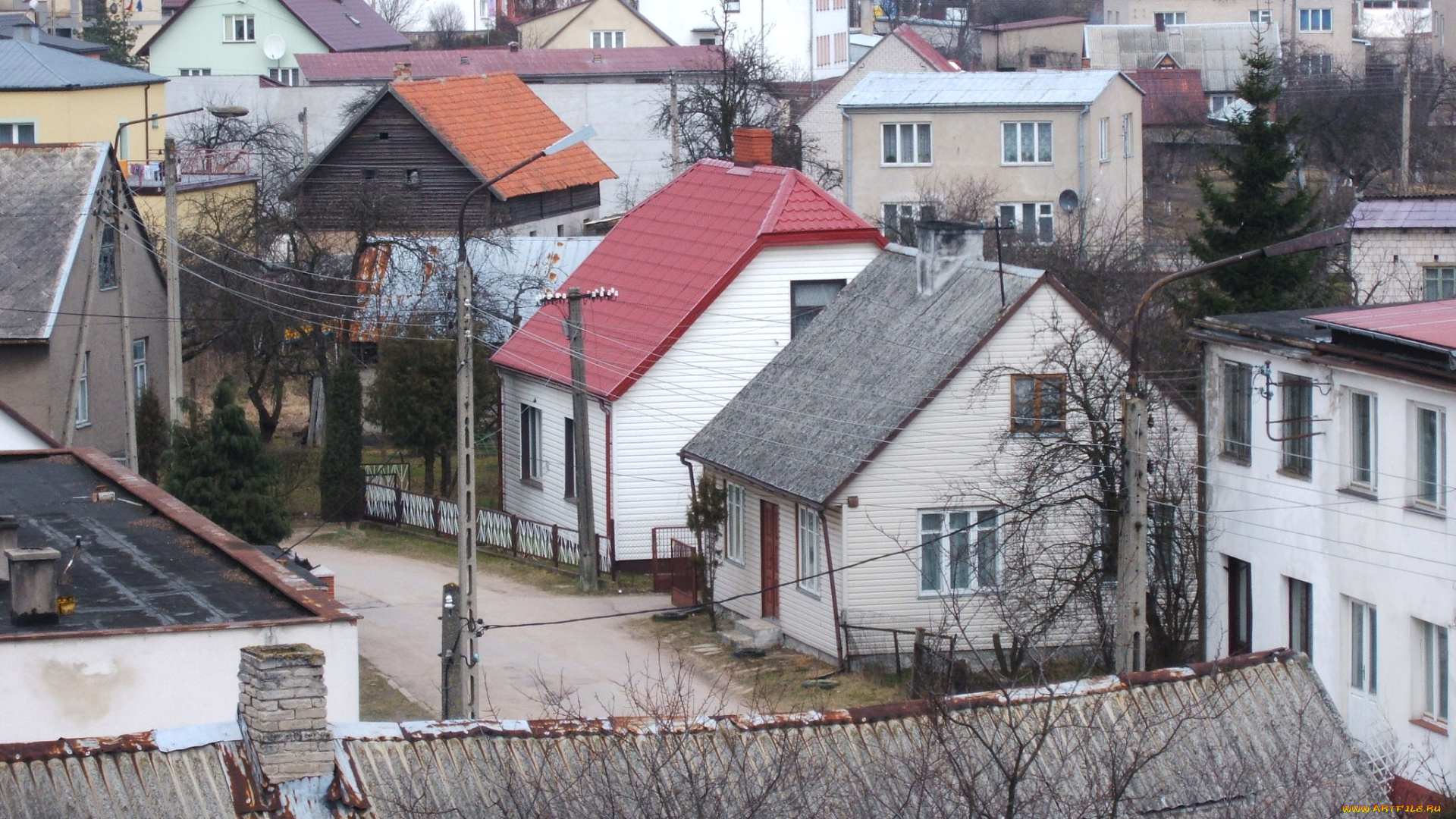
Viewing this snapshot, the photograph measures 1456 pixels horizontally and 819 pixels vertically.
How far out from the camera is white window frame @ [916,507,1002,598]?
23781 mm

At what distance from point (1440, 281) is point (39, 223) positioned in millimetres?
25155

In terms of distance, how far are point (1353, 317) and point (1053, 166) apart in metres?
35.6

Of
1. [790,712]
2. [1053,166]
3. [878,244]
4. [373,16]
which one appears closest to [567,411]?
[878,244]

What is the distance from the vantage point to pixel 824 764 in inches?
491

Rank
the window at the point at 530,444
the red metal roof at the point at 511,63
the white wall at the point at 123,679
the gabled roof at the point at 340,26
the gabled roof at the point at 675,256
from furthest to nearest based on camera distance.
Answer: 1. the gabled roof at the point at 340,26
2. the red metal roof at the point at 511,63
3. the window at the point at 530,444
4. the gabled roof at the point at 675,256
5. the white wall at the point at 123,679

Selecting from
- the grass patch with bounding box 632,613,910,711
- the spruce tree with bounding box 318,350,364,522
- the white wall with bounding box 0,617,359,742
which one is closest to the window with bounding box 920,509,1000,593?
the grass patch with bounding box 632,613,910,711

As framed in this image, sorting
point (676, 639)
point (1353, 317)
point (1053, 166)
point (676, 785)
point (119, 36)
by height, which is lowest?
point (676, 639)

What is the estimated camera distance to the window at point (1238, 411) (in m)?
21.1

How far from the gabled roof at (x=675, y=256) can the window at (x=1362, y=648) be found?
11.9 meters

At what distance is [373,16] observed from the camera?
88.8m

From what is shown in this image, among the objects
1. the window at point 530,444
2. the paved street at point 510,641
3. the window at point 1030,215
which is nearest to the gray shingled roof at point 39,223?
the paved street at point 510,641

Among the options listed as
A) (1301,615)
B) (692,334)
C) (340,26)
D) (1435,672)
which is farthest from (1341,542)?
(340,26)

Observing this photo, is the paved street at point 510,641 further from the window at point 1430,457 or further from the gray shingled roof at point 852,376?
the window at point 1430,457

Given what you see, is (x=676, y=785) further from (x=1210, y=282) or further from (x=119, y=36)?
(x=119, y=36)
